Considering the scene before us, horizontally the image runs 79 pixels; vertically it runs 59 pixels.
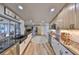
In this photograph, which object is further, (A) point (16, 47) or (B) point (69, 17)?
(B) point (69, 17)

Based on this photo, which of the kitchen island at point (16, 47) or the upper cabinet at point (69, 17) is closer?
the kitchen island at point (16, 47)

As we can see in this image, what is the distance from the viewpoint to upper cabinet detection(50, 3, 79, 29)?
1.82 metres

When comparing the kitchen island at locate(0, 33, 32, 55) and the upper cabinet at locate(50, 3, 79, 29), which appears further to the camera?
the upper cabinet at locate(50, 3, 79, 29)

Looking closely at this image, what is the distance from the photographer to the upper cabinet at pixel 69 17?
182cm

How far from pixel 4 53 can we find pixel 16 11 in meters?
0.60

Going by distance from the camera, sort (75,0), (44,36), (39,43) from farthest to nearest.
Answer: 1. (39,43)
2. (44,36)
3. (75,0)

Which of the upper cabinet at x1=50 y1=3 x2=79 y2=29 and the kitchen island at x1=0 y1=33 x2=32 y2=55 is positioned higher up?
the upper cabinet at x1=50 y1=3 x2=79 y2=29

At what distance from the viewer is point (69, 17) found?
225 cm

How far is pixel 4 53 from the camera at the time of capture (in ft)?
4.60

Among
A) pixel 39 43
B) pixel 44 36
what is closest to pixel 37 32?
pixel 44 36

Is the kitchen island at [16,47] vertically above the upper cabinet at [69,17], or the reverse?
the upper cabinet at [69,17]

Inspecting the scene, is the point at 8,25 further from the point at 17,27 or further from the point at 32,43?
the point at 32,43

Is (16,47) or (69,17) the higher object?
(69,17)

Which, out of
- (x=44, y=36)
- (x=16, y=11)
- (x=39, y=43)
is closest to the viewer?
(x=16, y=11)
